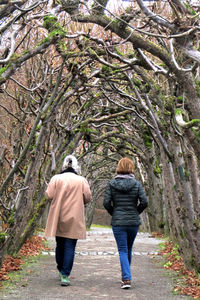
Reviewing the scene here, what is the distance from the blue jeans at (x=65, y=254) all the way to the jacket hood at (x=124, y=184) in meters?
1.12

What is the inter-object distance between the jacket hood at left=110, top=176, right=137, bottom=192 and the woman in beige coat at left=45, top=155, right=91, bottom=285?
0.54m

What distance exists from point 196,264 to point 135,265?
240 centimetres

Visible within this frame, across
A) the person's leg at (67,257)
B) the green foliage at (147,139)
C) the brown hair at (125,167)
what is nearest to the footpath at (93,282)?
the person's leg at (67,257)

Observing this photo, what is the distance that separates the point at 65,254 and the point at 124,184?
4.80 feet

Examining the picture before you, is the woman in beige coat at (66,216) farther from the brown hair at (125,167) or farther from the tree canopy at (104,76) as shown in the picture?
the tree canopy at (104,76)

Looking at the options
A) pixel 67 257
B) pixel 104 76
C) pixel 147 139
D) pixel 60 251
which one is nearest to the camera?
pixel 67 257

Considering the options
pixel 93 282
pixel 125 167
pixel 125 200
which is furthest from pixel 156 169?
pixel 125 200

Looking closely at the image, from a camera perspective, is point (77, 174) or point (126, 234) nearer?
point (126, 234)

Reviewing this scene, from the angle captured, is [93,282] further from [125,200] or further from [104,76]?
[104,76]

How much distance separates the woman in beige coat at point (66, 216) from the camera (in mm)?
7125

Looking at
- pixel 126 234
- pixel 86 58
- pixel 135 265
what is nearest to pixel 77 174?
pixel 126 234

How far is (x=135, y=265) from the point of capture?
9.95 m

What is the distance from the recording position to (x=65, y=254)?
712 cm

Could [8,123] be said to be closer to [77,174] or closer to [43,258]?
[43,258]
